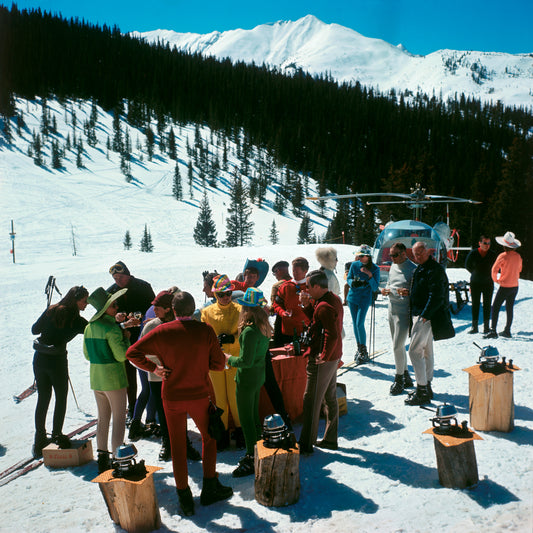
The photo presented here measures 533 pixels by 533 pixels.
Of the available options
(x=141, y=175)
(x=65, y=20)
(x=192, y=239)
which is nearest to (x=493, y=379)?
(x=192, y=239)

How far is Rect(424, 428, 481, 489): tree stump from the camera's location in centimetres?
329

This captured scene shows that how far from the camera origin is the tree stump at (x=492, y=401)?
4164 millimetres

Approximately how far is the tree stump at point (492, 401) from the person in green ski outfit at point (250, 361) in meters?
2.10

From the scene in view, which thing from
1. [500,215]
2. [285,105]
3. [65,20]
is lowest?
[500,215]

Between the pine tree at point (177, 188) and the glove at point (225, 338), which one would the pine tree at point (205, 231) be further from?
the glove at point (225, 338)

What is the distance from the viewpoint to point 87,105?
95.1 metres

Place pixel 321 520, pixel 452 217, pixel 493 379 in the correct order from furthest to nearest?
pixel 452 217
pixel 493 379
pixel 321 520

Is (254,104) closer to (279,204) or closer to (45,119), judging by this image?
(279,204)

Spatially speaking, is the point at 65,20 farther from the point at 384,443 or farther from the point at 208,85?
the point at 384,443

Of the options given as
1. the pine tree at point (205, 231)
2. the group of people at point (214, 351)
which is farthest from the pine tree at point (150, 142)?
the group of people at point (214, 351)

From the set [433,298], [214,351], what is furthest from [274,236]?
[214,351]

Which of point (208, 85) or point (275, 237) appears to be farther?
point (208, 85)

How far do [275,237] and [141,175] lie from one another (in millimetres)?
27365

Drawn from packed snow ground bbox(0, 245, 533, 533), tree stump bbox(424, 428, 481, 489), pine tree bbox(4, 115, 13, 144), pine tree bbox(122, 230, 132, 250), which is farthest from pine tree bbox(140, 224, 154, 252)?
tree stump bbox(424, 428, 481, 489)
